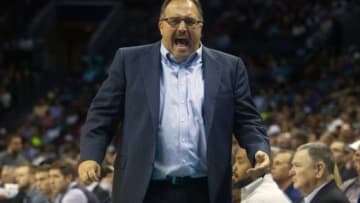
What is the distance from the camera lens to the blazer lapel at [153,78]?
15.5 ft

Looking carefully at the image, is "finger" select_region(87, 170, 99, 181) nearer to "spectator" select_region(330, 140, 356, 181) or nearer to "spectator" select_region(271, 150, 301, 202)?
"spectator" select_region(271, 150, 301, 202)

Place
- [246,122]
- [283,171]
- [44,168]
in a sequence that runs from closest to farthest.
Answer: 1. [246,122]
2. [283,171]
3. [44,168]

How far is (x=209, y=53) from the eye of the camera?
4.95 meters

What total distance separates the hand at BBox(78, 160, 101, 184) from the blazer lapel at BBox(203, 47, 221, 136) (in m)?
0.55

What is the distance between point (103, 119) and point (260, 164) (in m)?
0.79

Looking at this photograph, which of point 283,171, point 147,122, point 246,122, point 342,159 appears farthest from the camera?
point 342,159

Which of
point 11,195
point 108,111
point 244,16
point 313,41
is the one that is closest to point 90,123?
point 108,111

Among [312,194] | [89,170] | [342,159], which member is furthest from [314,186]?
[342,159]

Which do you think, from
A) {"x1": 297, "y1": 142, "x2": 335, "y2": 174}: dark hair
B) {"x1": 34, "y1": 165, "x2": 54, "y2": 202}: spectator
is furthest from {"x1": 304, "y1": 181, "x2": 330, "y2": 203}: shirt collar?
{"x1": 34, "y1": 165, "x2": 54, "y2": 202}: spectator

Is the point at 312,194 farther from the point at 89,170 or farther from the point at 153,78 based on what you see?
the point at 89,170

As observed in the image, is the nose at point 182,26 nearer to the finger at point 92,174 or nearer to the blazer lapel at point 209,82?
the blazer lapel at point 209,82

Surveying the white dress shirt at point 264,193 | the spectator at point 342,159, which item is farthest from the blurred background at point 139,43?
the white dress shirt at point 264,193

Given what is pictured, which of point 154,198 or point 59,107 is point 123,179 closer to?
point 154,198

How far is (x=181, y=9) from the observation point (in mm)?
4770
